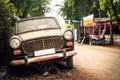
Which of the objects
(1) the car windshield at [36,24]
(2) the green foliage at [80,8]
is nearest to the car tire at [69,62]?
(1) the car windshield at [36,24]

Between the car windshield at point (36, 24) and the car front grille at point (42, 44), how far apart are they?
97 cm

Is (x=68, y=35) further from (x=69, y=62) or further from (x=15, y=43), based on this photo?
(x=15, y=43)

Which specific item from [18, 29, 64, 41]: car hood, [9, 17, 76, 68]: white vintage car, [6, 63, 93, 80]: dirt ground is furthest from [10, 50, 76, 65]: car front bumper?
[18, 29, 64, 41]: car hood

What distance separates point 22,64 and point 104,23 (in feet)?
70.6

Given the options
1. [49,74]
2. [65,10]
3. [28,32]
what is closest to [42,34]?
[28,32]

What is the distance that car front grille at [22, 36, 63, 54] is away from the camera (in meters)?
6.61

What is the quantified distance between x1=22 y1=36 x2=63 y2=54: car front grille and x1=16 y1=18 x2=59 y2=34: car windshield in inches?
38.4

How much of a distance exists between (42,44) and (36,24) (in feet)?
4.52

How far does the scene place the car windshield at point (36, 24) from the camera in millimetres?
7633

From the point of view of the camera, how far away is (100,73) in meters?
6.86

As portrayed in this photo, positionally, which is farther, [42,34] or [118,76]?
[42,34]

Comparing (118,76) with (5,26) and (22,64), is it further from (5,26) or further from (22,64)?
(5,26)

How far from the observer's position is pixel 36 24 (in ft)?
25.8

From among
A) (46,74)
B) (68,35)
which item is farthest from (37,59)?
(68,35)
